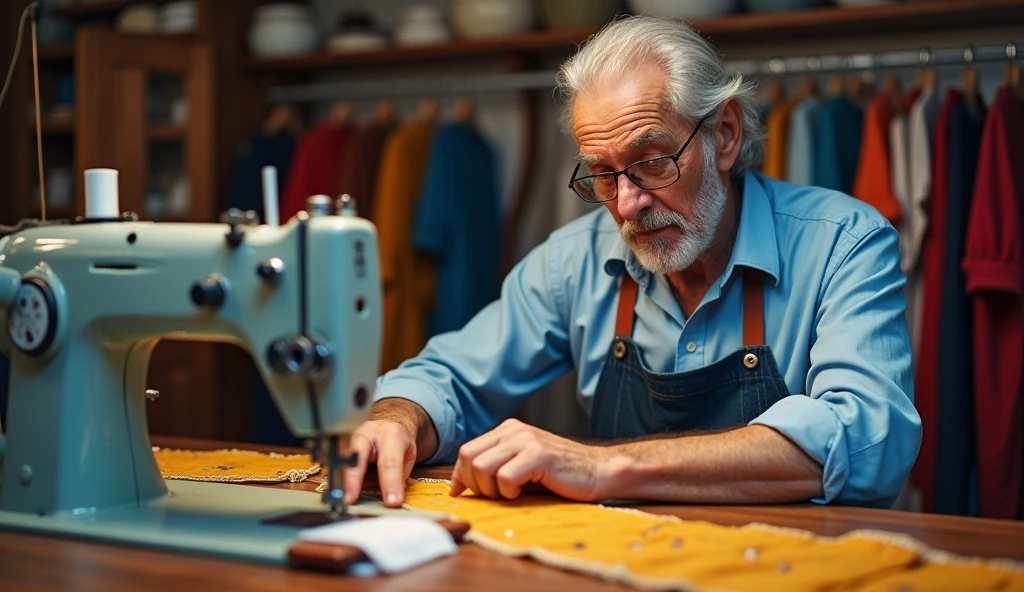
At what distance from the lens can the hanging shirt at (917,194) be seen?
10.2 ft

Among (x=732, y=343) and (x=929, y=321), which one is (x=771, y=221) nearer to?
(x=732, y=343)

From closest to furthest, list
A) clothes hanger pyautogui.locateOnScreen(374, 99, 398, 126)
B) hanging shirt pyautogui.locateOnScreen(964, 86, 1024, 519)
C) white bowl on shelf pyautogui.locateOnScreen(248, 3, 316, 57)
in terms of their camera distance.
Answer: hanging shirt pyautogui.locateOnScreen(964, 86, 1024, 519) → clothes hanger pyautogui.locateOnScreen(374, 99, 398, 126) → white bowl on shelf pyautogui.locateOnScreen(248, 3, 316, 57)

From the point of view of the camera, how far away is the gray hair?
6.31 feet

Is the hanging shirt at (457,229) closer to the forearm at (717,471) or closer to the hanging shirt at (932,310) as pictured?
the hanging shirt at (932,310)

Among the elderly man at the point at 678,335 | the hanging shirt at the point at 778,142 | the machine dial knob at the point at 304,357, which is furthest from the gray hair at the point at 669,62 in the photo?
the hanging shirt at the point at 778,142

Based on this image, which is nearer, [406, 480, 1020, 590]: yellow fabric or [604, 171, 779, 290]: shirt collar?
[406, 480, 1020, 590]: yellow fabric

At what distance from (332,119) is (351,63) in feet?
1.04

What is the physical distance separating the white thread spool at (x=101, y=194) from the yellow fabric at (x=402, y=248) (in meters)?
2.45

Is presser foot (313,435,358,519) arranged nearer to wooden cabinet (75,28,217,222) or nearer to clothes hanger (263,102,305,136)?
wooden cabinet (75,28,217,222)

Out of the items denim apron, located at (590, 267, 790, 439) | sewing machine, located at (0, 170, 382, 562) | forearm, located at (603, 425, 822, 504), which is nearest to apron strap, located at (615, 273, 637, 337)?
denim apron, located at (590, 267, 790, 439)

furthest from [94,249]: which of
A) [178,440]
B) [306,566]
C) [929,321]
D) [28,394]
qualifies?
[929,321]

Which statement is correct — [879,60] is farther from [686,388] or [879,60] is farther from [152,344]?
[152,344]

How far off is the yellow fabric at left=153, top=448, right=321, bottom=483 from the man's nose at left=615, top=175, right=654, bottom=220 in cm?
69

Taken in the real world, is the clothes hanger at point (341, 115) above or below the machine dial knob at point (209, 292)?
above
